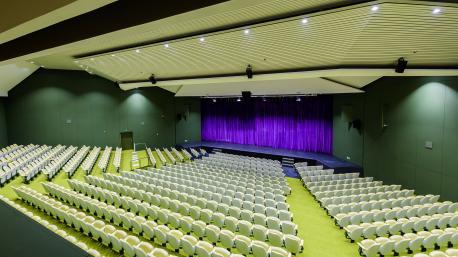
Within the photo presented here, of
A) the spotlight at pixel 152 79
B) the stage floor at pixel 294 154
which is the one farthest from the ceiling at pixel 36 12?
the stage floor at pixel 294 154

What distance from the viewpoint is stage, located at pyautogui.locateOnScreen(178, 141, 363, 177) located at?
15931 millimetres

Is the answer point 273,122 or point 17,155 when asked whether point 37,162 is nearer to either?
point 17,155

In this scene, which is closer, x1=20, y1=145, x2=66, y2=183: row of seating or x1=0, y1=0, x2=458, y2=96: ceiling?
x1=0, y1=0, x2=458, y2=96: ceiling

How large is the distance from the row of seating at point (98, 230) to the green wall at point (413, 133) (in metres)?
11.1

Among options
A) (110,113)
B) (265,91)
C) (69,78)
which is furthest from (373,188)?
(69,78)

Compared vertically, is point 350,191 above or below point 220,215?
below

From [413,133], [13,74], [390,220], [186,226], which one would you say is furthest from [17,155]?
[413,133]

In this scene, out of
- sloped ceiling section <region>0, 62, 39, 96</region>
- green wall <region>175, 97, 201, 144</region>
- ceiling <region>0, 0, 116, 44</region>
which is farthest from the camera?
green wall <region>175, 97, 201, 144</region>

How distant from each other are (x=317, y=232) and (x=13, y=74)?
62.7 feet

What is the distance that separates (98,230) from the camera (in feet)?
21.9

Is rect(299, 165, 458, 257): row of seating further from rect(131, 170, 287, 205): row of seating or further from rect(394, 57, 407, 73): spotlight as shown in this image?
rect(394, 57, 407, 73): spotlight

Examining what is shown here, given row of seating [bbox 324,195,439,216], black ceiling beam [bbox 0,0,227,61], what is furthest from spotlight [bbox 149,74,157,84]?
black ceiling beam [bbox 0,0,227,61]

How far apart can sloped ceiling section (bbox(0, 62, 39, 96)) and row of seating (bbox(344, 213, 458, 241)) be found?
19.0 metres

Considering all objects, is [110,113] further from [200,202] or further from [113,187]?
[200,202]
